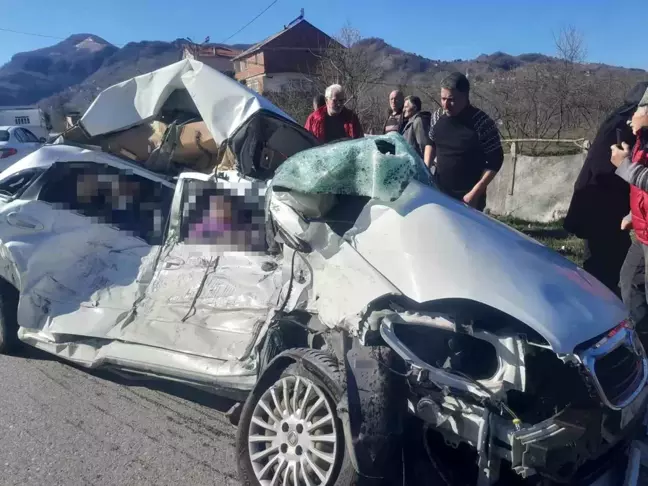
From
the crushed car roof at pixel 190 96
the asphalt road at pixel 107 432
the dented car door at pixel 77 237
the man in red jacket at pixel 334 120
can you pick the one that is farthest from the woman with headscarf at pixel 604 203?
the dented car door at pixel 77 237

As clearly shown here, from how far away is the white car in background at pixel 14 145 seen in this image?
14.7 meters

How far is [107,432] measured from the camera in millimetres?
3627

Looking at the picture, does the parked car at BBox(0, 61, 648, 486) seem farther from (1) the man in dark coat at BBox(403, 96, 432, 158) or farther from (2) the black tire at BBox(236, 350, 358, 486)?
(1) the man in dark coat at BBox(403, 96, 432, 158)

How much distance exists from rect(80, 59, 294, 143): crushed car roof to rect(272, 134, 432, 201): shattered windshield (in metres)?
1.39

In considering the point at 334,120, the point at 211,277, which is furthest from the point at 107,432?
the point at 334,120

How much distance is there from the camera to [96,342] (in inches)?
165

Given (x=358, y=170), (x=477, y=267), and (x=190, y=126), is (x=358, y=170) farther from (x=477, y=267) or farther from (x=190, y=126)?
(x=190, y=126)

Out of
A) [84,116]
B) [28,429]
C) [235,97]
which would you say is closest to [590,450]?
[28,429]

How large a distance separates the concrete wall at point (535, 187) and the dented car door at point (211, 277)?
633cm

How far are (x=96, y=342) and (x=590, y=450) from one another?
126 inches

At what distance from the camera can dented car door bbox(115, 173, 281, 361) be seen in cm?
339

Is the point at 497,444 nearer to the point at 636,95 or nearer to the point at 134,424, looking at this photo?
the point at 134,424

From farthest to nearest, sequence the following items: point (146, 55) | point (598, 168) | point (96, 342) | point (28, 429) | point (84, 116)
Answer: point (146, 55) < point (84, 116) < point (598, 168) < point (96, 342) < point (28, 429)

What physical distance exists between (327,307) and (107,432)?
173 centimetres
